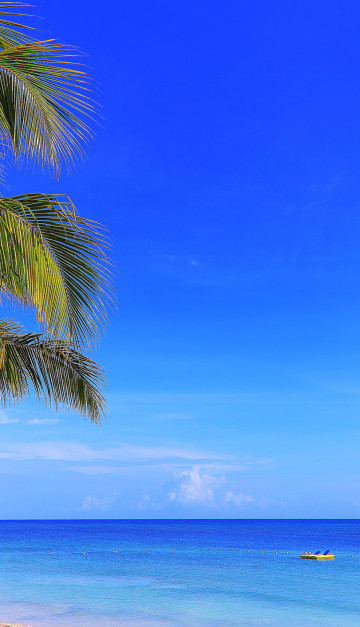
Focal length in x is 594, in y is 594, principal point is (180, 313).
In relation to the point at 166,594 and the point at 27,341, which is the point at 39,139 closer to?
the point at 27,341

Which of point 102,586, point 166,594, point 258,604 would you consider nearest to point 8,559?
point 102,586

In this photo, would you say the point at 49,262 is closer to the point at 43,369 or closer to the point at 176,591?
the point at 43,369

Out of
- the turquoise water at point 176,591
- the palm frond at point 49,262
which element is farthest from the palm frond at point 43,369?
the turquoise water at point 176,591

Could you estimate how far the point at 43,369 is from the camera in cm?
584

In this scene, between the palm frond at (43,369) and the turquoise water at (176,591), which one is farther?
the turquoise water at (176,591)

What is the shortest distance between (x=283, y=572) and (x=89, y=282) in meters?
39.3

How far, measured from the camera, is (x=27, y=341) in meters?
5.77

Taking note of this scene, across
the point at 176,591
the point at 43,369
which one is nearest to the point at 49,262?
the point at 43,369

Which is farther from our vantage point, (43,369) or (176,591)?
(176,591)

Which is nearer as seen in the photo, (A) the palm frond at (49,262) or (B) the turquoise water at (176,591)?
(A) the palm frond at (49,262)

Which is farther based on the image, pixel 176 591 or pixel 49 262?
pixel 176 591

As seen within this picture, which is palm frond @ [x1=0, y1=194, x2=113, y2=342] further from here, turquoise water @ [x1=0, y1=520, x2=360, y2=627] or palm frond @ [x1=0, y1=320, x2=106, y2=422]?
turquoise water @ [x1=0, y1=520, x2=360, y2=627]

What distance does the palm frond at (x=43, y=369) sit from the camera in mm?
5727

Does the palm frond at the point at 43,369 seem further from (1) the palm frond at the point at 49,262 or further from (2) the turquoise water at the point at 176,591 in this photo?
(2) the turquoise water at the point at 176,591
